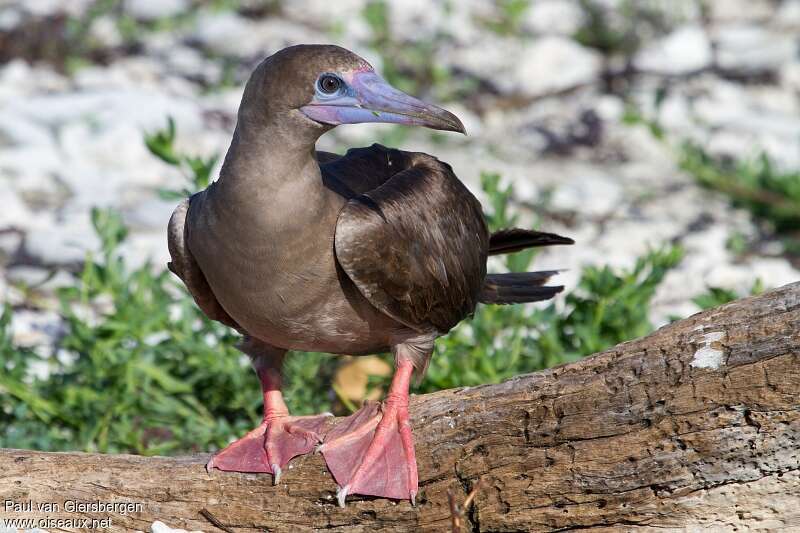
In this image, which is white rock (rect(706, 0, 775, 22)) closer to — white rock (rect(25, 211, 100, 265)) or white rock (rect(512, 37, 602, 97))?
white rock (rect(512, 37, 602, 97))

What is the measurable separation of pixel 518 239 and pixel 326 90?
1416 millimetres

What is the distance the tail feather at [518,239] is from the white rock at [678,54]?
17.6ft

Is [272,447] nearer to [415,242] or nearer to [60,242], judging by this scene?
[415,242]

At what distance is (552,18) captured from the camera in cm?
1085

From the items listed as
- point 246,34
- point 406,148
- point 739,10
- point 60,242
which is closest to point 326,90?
point 60,242

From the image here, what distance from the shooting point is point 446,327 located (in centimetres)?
446

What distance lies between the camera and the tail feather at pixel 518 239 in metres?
4.93

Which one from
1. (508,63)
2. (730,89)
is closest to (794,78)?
(730,89)

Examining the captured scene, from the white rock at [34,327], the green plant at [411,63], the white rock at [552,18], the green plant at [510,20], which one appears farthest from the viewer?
the white rock at [552,18]

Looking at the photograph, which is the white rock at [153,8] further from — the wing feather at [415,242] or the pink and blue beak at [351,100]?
the pink and blue beak at [351,100]

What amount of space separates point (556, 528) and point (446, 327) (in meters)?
0.99

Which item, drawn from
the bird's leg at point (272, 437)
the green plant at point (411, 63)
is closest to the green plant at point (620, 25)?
the green plant at point (411, 63)

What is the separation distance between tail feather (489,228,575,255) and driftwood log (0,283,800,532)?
1049 mm

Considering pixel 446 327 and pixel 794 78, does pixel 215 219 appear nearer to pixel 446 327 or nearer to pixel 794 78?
pixel 446 327
